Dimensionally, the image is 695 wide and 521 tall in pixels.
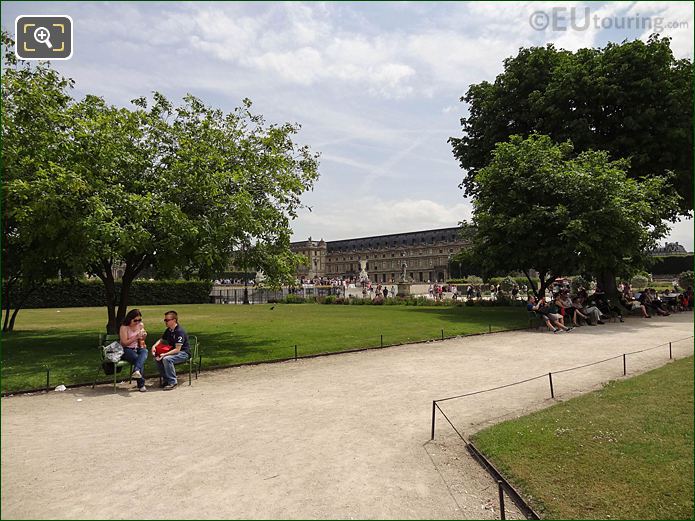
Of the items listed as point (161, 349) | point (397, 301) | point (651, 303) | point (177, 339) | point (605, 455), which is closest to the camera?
point (605, 455)

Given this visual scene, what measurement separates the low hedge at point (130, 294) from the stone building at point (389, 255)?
6976 centimetres

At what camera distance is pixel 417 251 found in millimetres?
134000

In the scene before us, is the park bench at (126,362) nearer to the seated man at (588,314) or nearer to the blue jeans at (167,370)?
the blue jeans at (167,370)

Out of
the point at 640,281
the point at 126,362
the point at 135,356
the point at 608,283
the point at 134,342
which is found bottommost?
the point at 126,362

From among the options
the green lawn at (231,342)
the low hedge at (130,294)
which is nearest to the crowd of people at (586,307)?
the green lawn at (231,342)

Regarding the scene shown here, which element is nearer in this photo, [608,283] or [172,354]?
[172,354]

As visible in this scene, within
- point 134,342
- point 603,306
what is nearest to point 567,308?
point 603,306

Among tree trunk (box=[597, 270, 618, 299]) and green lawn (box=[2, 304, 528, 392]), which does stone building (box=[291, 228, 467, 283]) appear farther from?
green lawn (box=[2, 304, 528, 392])

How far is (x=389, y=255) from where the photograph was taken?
14150 centimetres

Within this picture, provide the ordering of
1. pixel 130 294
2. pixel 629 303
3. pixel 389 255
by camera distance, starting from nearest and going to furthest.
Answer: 1. pixel 629 303
2. pixel 130 294
3. pixel 389 255

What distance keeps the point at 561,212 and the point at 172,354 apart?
16.5 metres

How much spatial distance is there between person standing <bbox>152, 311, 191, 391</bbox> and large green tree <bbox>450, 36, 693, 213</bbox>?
743 inches

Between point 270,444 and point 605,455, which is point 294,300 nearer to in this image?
point 270,444

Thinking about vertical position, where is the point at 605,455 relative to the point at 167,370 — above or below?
below
